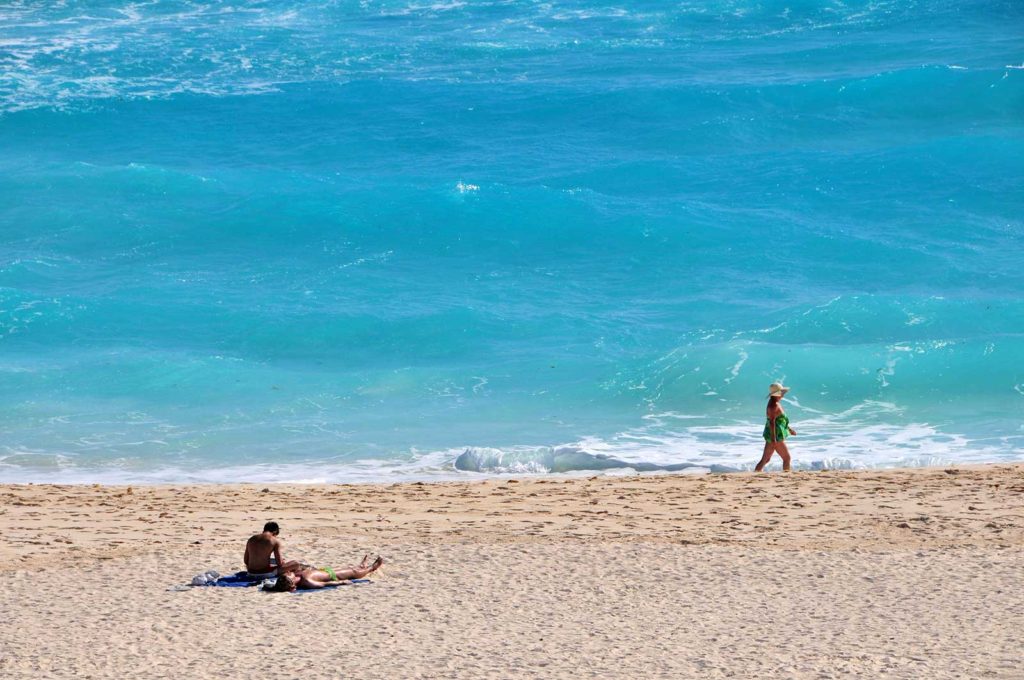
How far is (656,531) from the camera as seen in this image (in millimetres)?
12258

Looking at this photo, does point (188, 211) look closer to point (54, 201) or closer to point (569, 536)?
point (54, 201)

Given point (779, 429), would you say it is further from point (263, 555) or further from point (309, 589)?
point (263, 555)

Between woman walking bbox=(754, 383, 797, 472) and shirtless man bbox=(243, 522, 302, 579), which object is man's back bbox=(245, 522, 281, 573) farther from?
woman walking bbox=(754, 383, 797, 472)

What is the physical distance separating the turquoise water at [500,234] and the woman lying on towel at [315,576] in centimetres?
446

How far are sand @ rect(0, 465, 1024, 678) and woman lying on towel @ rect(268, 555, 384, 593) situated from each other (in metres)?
0.14

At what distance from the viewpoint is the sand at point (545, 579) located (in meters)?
9.15

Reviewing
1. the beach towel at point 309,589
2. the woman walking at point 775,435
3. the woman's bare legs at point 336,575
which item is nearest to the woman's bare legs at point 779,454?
the woman walking at point 775,435

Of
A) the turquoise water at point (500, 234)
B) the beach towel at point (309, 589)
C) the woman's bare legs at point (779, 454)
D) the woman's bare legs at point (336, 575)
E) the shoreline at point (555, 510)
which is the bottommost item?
the beach towel at point (309, 589)

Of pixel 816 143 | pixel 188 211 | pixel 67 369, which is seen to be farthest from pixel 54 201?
pixel 816 143

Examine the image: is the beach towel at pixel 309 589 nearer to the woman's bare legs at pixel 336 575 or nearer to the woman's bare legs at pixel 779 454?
the woman's bare legs at pixel 336 575

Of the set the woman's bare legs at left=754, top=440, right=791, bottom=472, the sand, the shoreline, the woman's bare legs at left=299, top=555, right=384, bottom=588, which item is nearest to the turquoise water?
the woman's bare legs at left=754, top=440, right=791, bottom=472

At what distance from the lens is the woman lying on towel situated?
1064 centimetres

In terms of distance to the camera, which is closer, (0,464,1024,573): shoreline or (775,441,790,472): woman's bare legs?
(0,464,1024,573): shoreline

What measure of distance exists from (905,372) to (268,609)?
11.0 m
